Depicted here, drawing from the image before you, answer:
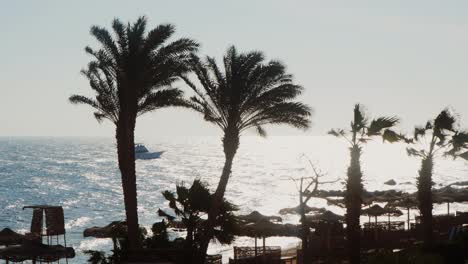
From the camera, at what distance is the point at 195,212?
25297mm

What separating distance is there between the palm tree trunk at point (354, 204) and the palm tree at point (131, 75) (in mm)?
8224

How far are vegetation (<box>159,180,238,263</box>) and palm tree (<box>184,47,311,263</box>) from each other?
5.29ft

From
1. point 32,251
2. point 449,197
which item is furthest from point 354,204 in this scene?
point 449,197

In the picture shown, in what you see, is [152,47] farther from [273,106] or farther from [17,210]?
[17,210]

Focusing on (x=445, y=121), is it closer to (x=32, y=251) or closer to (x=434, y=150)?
(x=434, y=150)

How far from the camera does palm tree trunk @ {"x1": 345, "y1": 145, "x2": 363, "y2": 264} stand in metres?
24.1

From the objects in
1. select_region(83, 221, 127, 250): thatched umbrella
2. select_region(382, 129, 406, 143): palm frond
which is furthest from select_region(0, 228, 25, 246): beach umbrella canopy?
select_region(382, 129, 406, 143): palm frond

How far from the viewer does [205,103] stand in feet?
90.0

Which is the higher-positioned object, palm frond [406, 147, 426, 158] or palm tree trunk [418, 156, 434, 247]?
palm frond [406, 147, 426, 158]

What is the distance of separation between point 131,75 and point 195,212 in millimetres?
6215

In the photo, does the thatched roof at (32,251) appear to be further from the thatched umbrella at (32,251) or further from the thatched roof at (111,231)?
the thatched roof at (111,231)

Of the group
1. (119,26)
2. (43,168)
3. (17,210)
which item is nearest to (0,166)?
(43,168)

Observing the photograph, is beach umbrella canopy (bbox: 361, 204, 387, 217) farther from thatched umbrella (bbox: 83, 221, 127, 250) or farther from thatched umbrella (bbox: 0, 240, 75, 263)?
thatched umbrella (bbox: 0, 240, 75, 263)

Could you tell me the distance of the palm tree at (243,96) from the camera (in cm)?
2683
